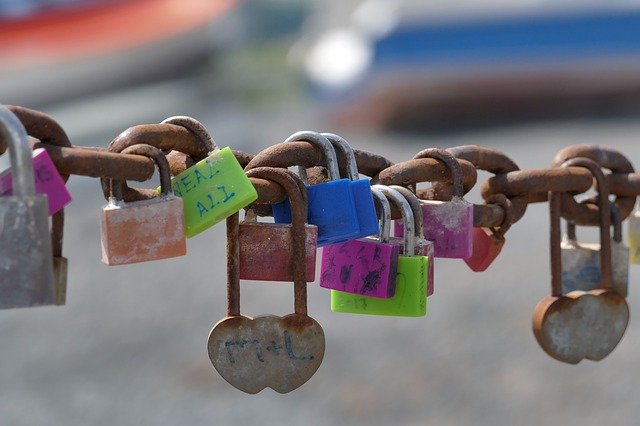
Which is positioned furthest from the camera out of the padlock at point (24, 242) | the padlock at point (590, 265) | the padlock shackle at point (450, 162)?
the padlock at point (590, 265)

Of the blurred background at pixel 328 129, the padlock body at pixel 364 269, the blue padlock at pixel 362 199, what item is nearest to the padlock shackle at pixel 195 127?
the blue padlock at pixel 362 199

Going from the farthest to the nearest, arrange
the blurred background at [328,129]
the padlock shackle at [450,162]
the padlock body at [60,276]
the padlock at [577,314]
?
the blurred background at [328,129]
the padlock at [577,314]
the padlock shackle at [450,162]
the padlock body at [60,276]

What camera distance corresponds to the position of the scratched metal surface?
457 cm

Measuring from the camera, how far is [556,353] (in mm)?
1232

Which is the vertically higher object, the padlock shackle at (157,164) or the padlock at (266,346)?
the padlock shackle at (157,164)

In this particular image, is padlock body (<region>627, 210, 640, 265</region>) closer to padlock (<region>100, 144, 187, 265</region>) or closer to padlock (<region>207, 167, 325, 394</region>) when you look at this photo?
padlock (<region>207, 167, 325, 394</region>)

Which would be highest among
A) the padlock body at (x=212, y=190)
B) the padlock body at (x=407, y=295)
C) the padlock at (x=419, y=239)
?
the padlock body at (x=212, y=190)

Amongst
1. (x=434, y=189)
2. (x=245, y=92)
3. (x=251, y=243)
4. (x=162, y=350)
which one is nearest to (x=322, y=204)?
(x=251, y=243)

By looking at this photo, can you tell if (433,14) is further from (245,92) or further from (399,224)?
(399,224)

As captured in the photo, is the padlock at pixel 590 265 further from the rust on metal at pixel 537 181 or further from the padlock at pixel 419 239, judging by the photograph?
the padlock at pixel 419 239

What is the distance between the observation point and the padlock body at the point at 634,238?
1.39 m

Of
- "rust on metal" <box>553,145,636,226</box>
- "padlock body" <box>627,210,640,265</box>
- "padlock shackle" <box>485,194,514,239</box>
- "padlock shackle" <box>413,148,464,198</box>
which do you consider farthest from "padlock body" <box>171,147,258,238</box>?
"padlock body" <box>627,210,640,265</box>

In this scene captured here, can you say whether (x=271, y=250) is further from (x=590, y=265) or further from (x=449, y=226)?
(x=590, y=265)

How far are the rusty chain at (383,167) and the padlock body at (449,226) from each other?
0.03 metres
